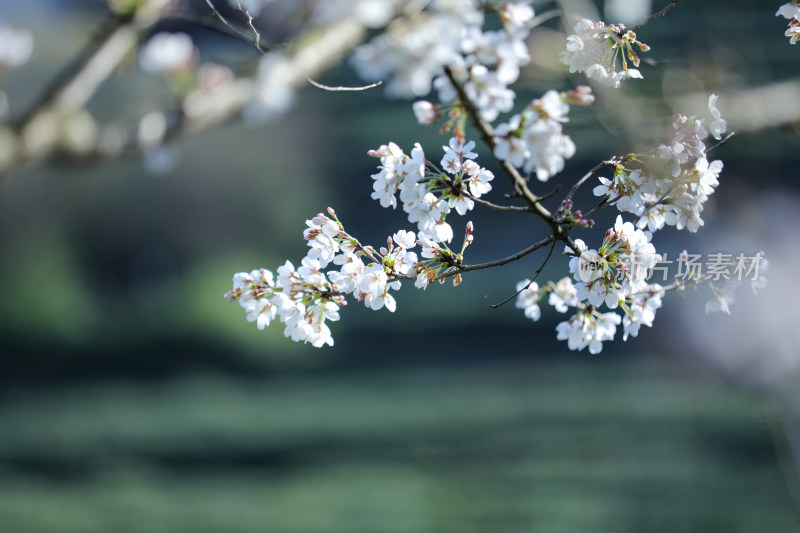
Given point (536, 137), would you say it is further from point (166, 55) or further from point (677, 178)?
point (166, 55)

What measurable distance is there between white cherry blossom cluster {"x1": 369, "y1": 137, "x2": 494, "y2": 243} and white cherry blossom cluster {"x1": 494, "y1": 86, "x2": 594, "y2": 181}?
0.30 feet

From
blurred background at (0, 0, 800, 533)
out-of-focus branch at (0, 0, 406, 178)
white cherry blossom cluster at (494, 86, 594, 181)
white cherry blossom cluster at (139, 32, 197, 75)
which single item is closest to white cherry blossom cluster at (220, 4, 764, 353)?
white cherry blossom cluster at (494, 86, 594, 181)

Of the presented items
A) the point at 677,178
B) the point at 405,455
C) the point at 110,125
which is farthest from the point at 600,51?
the point at 405,455

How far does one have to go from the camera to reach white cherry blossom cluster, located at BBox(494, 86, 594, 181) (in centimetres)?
52

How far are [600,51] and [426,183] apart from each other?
255 millimetres

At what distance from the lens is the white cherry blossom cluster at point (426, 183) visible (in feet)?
2.05

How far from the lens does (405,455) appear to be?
523 centimetres

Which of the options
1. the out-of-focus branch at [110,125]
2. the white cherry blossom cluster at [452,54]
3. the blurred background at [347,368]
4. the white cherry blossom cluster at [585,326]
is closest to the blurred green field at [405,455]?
the blurred background at [347,368]

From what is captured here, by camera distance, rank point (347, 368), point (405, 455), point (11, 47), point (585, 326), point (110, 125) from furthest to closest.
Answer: point (347, 368) < point (405, 455) < point (11, 47) < point (110, 125) < point (585, 326)

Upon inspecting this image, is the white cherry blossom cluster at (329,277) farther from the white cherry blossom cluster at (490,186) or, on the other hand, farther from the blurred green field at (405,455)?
the blurred green field at (405,455)

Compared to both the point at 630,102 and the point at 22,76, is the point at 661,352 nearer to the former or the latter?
the point at 630,102

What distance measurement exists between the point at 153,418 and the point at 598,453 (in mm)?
3869

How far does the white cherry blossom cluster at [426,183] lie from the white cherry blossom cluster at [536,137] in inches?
3.6

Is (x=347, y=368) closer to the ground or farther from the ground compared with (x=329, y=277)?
farther from the ground
